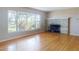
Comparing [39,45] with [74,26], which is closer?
[39,45]

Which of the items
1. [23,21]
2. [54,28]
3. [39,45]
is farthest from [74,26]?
[39,45]

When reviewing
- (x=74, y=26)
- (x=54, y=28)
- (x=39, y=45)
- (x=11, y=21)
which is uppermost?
(x=11, y=21)

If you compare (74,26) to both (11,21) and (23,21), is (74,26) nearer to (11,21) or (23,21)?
(23,21)

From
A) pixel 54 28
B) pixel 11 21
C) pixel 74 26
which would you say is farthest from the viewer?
pixel 54 28

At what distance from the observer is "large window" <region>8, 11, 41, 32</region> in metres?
7.64

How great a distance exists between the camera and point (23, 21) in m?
9.16

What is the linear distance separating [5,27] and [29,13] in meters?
3.26

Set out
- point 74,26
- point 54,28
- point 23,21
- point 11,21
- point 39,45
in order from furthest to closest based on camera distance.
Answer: point 54,28 < point 74,26 < point 23,21 < point 11,21 < point 39,45

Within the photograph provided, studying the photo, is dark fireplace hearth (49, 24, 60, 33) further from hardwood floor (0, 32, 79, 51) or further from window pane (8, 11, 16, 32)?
window pane (8, 11, 16, 32)

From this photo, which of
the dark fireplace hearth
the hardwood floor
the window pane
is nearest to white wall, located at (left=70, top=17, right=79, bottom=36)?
the dark fireplace hearth

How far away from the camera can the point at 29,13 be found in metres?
9.77
